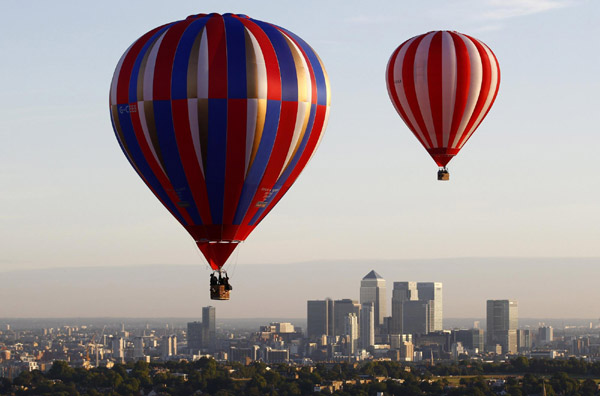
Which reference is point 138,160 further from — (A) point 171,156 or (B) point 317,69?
→ (B) point 317,69

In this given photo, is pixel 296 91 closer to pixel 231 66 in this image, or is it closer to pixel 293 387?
pixel 231 66

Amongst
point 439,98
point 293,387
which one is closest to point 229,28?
point 439,98

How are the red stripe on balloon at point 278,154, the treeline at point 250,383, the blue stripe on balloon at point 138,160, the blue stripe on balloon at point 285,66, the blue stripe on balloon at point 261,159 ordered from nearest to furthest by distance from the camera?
the blue stripe on balloon at point 261,159
the blue stripe on balloon at point 285,66
the red stripe on balloon at point 278,154
the blue stripe on balloon at point 138,160
the treeline at point 250,383

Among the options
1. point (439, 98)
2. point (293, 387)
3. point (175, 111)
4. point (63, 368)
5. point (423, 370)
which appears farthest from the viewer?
point (423, 370)

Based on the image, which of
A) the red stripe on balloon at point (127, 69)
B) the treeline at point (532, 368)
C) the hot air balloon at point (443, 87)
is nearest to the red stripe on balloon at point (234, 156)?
the red stripe on balloon at point (127, 69)

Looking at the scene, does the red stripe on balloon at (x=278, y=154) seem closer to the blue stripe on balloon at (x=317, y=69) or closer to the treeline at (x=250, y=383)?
the blue stripe on balloon at (x=317, y=69)

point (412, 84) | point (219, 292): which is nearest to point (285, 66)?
point (219, 292)
